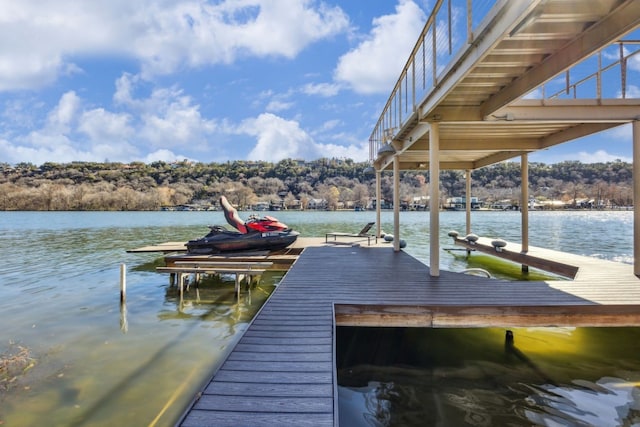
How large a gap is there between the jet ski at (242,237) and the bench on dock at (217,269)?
3.70ft

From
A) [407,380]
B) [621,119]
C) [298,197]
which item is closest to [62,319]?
[407,380]

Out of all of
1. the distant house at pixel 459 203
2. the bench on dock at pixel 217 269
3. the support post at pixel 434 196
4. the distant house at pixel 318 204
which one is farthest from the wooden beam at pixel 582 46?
the distant house at pixel 318 204

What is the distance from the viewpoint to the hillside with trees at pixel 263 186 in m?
58.0

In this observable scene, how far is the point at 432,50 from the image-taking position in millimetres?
5336

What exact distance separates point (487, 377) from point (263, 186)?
69634 mm

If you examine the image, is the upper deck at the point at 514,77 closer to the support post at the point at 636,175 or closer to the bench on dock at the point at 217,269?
the support post at the point at 636,175

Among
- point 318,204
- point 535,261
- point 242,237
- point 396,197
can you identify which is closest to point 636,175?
point 535,261

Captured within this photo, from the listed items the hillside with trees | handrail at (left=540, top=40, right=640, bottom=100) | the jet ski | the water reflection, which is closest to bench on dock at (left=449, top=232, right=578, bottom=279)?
the water reflection

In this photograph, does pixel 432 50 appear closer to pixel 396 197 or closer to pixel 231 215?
pixel 396 197

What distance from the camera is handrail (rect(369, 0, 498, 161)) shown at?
383 centimetres

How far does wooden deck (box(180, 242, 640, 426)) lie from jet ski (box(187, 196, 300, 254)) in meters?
3.81

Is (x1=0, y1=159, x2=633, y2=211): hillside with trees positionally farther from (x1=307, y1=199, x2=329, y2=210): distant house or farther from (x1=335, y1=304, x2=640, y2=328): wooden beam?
(x1=335, y1=304, x2=640, y2=328): wooden beam

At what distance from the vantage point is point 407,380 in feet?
13.7

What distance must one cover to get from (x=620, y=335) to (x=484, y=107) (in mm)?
4230
